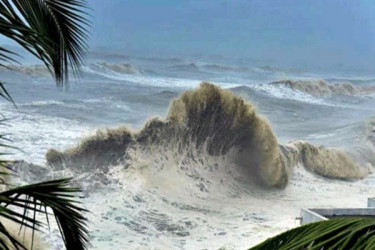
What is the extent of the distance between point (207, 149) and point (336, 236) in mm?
17709

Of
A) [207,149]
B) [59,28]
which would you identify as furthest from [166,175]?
[59,28]

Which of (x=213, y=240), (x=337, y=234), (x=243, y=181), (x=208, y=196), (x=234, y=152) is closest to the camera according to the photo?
(x=337, y=234)

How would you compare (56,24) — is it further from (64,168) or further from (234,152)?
(234,152)

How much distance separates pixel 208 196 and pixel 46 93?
14.1 m

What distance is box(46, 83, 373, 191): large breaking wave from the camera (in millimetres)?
17188

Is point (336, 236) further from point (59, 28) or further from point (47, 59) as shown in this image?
point (59, 28)

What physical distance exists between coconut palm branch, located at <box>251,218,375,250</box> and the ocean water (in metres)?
2.62

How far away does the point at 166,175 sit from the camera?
16938mm

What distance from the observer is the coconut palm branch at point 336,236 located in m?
0.91

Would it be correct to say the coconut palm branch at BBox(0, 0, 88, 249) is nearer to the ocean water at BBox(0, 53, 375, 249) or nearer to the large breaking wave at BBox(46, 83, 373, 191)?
the ocean water at BBox(0, 53, 375, 249)

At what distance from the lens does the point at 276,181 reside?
56.4 feet

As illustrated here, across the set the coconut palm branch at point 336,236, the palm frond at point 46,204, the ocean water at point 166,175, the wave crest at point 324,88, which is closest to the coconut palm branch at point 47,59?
the palm frond at point 46,204

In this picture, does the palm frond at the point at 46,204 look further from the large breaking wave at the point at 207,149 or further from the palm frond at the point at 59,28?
the large breaking wave at the point at 207,149

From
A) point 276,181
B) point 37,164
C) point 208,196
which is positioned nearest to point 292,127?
point 276,181
